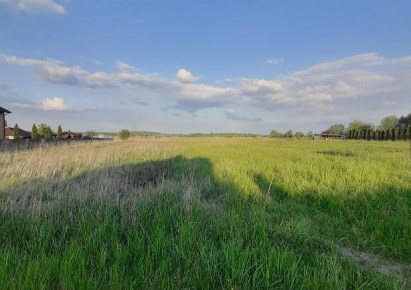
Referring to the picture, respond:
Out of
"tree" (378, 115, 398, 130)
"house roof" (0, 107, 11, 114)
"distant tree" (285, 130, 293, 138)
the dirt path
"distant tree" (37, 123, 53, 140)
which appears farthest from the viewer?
"distant tree" (285, 130, 293, 138)

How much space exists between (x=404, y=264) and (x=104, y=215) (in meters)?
4.55

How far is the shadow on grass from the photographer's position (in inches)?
138

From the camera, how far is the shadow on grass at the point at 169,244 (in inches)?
138

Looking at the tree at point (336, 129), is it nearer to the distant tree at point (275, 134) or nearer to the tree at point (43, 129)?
the distant tree at point (275, 134)

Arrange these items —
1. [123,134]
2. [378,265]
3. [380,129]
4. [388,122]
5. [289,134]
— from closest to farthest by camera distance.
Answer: [378,265] < [123,134] < [380,129] < [388,122] < [289,134]

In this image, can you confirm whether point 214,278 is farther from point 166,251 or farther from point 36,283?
point 36,283

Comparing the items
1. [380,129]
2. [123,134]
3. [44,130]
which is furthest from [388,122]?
[44,130]

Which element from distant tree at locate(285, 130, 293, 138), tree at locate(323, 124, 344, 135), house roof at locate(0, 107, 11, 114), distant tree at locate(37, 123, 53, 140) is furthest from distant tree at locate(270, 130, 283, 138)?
house roof at locate(0, 107, 11, 114)

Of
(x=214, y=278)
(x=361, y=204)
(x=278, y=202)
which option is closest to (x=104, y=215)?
(x=214, y=278)

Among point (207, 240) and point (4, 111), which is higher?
point (4, 111)

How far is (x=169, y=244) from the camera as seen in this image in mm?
4285

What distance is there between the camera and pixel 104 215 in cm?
548

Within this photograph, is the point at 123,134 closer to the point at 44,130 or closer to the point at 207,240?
the point at 44,130

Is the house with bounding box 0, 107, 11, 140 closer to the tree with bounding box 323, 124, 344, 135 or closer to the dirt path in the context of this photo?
the dirt path
